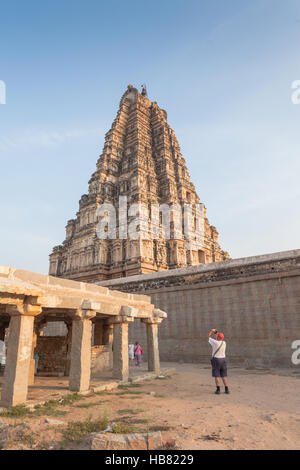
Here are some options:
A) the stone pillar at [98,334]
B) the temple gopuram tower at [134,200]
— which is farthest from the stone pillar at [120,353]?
the temple gopuram tower at [134,200]

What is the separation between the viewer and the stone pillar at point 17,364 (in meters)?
7.31

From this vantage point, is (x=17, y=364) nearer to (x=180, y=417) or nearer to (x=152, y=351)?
(x=180, y=417)

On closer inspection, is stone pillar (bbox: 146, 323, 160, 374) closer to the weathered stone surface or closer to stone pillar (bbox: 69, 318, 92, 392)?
stone pillar (bbox: 69, 318, 92, 392)

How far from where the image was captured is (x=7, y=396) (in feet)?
24.0

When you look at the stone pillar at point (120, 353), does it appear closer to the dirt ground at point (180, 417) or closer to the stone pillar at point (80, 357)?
the dirt ground at point (180, 417)

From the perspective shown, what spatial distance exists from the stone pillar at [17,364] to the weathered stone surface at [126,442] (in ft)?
12.5

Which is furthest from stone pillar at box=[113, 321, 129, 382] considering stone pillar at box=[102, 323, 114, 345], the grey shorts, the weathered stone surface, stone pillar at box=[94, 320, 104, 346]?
the weathered stone surface

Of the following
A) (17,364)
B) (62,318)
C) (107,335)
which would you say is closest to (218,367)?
(17,364)

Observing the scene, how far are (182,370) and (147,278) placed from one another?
24.6ft

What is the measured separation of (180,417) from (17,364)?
14.3 feet

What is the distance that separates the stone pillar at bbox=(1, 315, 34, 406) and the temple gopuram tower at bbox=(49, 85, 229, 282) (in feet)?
69.4

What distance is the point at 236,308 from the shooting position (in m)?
16.2
